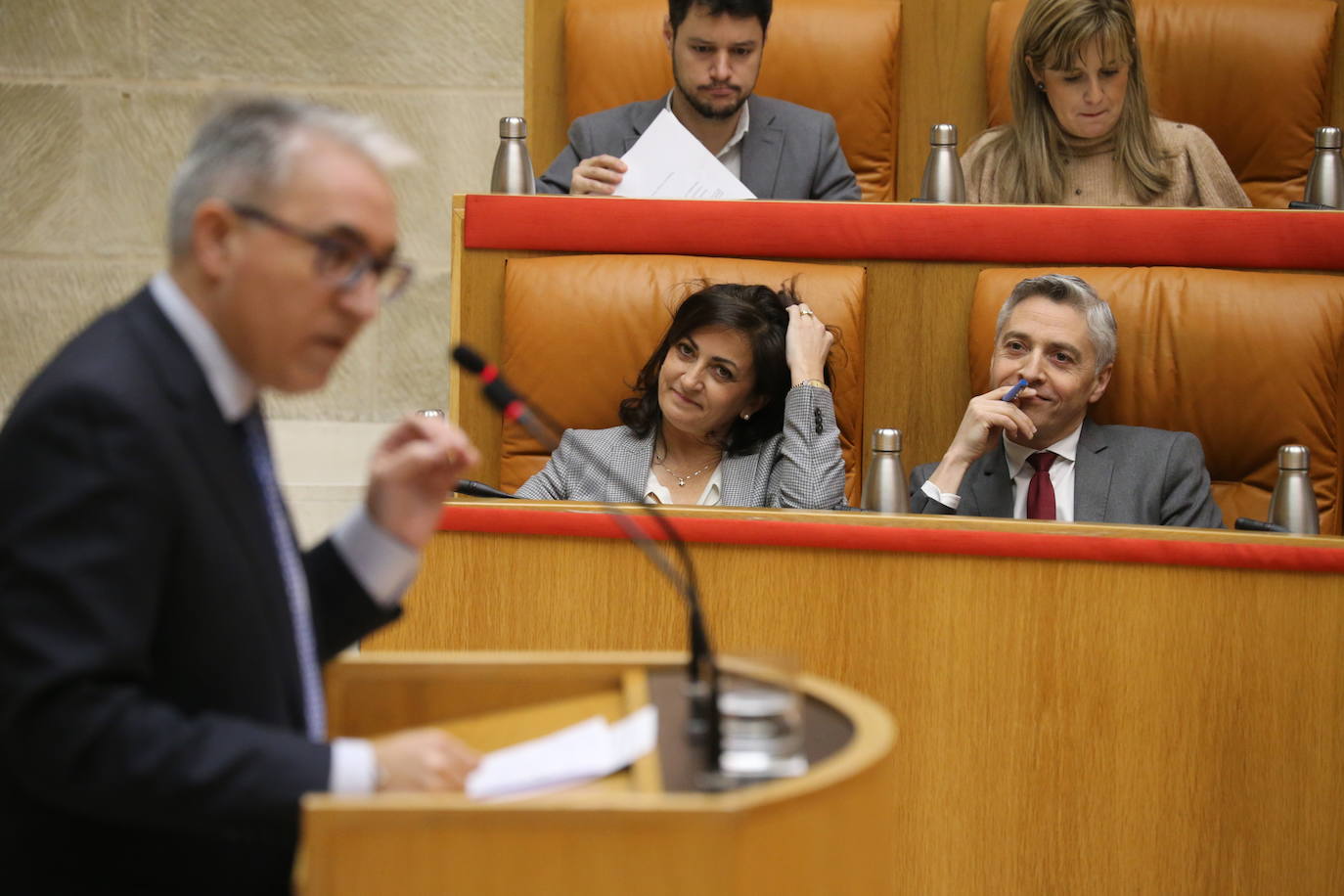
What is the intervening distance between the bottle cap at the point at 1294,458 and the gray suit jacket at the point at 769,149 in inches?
24.9

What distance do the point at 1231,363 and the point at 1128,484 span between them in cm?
17

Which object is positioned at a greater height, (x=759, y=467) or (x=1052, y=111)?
(x=1052, y=111)

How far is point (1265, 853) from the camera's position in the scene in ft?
3.71

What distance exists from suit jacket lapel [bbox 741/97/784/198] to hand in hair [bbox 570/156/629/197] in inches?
8.7

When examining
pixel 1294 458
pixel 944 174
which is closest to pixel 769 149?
pixel 944 174

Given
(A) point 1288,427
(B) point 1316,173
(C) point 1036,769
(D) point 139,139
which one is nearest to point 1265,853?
(C) point 1036,769

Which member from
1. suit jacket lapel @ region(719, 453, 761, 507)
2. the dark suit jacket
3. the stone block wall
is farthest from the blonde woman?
the dark suit jacket

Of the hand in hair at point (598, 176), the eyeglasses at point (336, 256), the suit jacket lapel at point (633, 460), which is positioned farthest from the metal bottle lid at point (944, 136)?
the eyeglasses at point (336, 256)

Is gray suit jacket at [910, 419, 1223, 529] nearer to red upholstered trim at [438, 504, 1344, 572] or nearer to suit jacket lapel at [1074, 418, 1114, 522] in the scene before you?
suit jacket lapel at [1074, 418, 1114, 522]

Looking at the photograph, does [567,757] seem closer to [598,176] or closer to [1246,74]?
[598,176]

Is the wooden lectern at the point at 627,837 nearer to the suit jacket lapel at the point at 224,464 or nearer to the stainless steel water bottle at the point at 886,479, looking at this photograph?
the suit jacket lapel at the point at 224,464

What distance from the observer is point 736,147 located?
1763 mm

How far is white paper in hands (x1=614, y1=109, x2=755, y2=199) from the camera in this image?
155 cm

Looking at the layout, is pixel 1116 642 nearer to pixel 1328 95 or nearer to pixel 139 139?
pixel 1328 95
